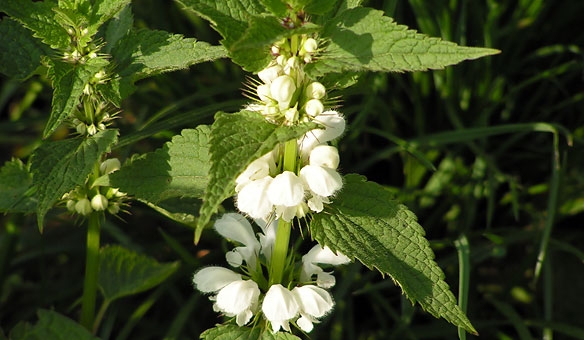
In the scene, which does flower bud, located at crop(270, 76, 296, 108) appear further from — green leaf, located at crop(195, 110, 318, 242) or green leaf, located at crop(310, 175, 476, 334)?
green leaf, located at crop(310, 175, 476, 334)

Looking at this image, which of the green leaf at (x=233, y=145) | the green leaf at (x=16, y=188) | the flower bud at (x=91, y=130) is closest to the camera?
the green leaf at (x=233, y=145)

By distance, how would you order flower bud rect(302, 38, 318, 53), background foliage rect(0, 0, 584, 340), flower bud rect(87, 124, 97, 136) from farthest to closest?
1. background foliage rect(0, 0, 584, 340)
2. flower bud rect(87, 124, 97, 136)
3. flower bud rect(302, 38, 318, 53)

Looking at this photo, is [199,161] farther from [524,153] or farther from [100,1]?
[524,153]

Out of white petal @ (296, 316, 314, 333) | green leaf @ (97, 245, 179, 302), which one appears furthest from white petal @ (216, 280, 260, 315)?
green leaf @ (97, 245, 179, 302)

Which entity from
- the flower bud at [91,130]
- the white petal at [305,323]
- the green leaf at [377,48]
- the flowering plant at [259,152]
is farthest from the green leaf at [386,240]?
the flower bud at [91,130]

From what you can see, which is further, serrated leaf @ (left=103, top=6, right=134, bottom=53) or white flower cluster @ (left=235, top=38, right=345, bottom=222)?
serrated leaf @ (left=103, top=6, right=134, bottom=53)

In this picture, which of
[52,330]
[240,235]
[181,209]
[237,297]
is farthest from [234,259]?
[52,330]

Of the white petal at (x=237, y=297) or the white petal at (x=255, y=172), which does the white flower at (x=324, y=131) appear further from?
the white petal at (x=237, y=297)
